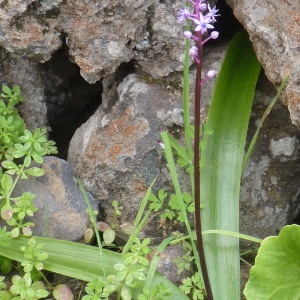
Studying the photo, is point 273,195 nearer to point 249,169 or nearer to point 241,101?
point 249,169

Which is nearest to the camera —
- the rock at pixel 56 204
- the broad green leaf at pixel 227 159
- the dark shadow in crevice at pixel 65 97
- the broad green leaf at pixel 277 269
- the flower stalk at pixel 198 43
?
the flower stalk at pixel 198 43

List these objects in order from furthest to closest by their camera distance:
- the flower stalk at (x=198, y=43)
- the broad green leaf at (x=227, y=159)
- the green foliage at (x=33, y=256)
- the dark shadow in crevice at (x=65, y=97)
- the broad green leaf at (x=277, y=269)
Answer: the dark shadow in crevice at (x=65, y=97)
the broad green leaf at (x=227, y=159)
the green foliage at (x=33, y=256)
the broad green leaf at (x=277, y=269)
the flower stalk at (x=198, y=43)

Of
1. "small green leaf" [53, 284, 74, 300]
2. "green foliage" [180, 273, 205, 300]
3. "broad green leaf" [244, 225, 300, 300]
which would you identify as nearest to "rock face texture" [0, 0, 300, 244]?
"small green leaf" [53, 284, 74, 300]

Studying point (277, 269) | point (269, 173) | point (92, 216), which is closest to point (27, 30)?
point (92, 216)

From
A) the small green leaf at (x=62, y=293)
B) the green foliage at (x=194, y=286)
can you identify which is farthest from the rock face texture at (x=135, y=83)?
the green foliage at (x=194, y=286)

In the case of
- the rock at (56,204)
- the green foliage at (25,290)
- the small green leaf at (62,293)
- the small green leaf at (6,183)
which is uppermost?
the small green leaf at (6,183)

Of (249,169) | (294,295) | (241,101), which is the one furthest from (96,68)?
(294,295)

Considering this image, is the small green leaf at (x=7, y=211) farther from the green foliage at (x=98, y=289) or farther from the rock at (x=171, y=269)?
the rock at (x=171, y=269)

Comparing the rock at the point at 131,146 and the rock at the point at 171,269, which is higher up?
the rock at the point at 131,146
